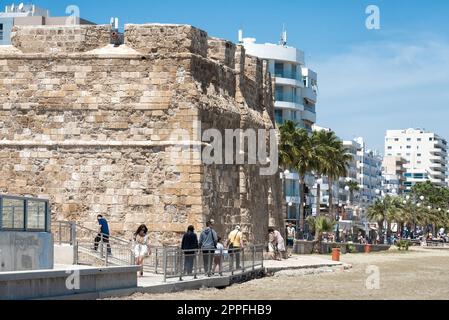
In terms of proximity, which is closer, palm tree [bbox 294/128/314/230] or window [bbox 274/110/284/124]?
palm tree [bbox 294/128/314/230]

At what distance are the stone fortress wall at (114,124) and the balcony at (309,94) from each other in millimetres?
60819

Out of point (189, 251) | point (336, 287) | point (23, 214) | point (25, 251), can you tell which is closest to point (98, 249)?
point (189, 251)

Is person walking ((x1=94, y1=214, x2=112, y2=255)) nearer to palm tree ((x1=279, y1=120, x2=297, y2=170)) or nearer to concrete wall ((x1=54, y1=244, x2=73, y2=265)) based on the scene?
concrete wall ((x1=54, y1=244, x2=73, y2=265))

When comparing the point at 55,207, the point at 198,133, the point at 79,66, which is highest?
the point at 79,66

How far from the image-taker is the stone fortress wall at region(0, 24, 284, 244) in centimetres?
3144

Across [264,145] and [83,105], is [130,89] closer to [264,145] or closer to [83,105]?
[83,105]

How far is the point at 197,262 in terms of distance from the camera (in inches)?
998

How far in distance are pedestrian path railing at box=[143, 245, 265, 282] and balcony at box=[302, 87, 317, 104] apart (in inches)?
2548

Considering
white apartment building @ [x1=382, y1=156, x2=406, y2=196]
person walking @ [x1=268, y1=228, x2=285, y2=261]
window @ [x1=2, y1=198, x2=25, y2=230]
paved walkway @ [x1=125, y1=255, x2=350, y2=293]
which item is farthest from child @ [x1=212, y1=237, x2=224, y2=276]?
white apartment building @ [x1=382, y1=156, x2=406, y2=196]

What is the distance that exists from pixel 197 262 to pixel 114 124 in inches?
324

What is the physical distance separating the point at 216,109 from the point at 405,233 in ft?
358

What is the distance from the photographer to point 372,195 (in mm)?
170625

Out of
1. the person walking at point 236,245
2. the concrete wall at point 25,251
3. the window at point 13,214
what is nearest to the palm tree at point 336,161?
the person walking at point 236,245
